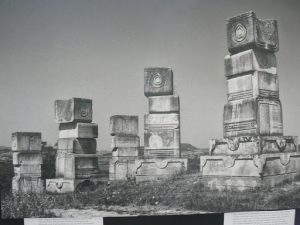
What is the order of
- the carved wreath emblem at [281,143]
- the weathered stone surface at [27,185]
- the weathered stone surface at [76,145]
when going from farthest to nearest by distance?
the weathered stone surface at [76,145] < the weathered stone surface at [27,185] < the carved wreath emblem at [281,143]

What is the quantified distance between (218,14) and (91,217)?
313 centimetres

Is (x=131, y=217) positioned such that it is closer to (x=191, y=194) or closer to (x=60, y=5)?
(x=191, y=194)

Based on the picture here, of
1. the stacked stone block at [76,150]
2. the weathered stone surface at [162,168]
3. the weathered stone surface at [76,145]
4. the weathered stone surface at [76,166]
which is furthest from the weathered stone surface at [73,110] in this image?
the weathered stone surface at [162,168]

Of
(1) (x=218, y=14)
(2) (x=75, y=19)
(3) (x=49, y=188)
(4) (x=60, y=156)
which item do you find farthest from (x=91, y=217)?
(1) (x=218, y=14)

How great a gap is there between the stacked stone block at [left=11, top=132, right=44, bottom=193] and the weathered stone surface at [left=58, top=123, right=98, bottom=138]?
48 centimetres

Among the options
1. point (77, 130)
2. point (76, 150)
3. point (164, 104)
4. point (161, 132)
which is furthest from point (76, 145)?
point (164, 104)

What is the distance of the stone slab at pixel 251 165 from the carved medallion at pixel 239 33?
4.95 feet

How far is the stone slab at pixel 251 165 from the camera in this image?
4.80 metres

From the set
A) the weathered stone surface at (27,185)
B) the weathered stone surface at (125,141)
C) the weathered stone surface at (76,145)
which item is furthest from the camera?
the weathered stone surface at (125,141)

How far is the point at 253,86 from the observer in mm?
5027

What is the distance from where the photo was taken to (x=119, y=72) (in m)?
5.27

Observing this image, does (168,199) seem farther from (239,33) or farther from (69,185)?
(239,33)

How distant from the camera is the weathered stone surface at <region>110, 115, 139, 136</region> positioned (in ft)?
20.3

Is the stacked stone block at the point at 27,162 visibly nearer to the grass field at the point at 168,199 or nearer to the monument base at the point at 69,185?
the monument base at the point at 69,185
